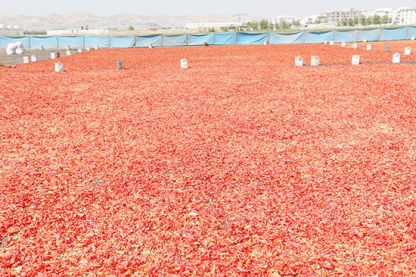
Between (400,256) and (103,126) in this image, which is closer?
(400,256)

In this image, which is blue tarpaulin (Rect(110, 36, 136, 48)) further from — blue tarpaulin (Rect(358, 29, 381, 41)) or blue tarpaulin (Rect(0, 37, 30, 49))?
blue tarpaulin (Rect(358, 29, 381, 41))

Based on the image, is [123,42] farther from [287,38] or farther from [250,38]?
[287,38]

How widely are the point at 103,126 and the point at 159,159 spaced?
4.06 metres

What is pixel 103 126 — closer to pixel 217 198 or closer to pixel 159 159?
pixel 159 159

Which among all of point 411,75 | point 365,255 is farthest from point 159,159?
point 411,75

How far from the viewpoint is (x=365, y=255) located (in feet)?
17.1

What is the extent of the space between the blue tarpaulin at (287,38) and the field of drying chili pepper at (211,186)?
46507mm

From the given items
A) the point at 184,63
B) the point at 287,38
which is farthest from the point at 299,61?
the point at 287,38

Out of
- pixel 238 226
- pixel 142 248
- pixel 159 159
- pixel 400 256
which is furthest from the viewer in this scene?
pixel 159 159

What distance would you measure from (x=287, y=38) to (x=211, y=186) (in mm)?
57291

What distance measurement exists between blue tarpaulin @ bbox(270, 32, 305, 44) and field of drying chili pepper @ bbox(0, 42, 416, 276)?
4651 cm

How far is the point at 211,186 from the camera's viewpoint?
7.61 meters

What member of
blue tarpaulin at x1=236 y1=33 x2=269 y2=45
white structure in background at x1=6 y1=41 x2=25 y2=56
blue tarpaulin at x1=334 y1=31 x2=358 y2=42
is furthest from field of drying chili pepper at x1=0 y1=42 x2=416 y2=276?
blue tarpaulin at x1=334 y1=31 x2=358 y2=42

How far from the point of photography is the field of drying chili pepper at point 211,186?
529 cm
